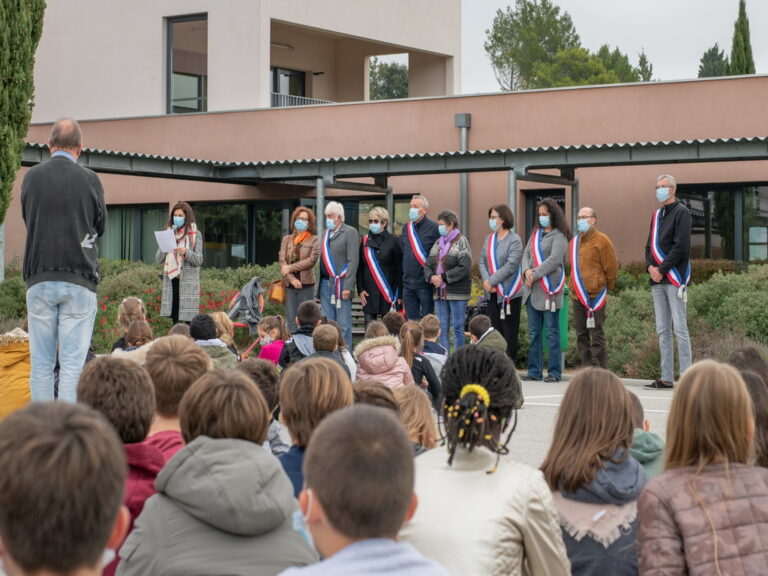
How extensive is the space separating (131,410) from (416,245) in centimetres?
957

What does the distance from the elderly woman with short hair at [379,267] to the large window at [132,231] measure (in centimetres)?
1474

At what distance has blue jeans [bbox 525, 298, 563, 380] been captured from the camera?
1327 centimetres

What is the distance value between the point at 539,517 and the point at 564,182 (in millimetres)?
17261

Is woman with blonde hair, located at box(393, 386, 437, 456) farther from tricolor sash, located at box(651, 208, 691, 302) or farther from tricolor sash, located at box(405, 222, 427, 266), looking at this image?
tricolor sash, located at box(405, 222, 427, 266)

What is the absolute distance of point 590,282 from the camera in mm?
12984

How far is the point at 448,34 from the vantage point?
33188mm

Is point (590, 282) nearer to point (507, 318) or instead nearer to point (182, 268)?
point (507, 318)

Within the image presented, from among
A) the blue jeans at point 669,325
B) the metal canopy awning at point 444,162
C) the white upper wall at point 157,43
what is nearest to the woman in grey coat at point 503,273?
the blue jeans at point 669,325

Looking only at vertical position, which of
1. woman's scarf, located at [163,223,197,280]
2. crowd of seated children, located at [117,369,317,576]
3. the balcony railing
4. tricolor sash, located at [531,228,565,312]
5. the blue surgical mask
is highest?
the balcony railing

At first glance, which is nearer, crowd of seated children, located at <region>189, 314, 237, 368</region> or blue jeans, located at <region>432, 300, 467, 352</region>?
crowd of seated children, located at <region>189, 314, 237, 368</region>

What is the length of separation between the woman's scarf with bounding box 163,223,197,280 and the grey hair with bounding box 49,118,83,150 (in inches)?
247

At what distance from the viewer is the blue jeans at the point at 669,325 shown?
39.1 feet

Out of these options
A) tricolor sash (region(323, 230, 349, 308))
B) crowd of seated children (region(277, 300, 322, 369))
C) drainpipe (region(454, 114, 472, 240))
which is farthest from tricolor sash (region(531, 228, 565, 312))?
drainpipe (region(454, 114, 472, 240))

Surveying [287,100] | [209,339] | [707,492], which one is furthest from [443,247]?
[287,100]
